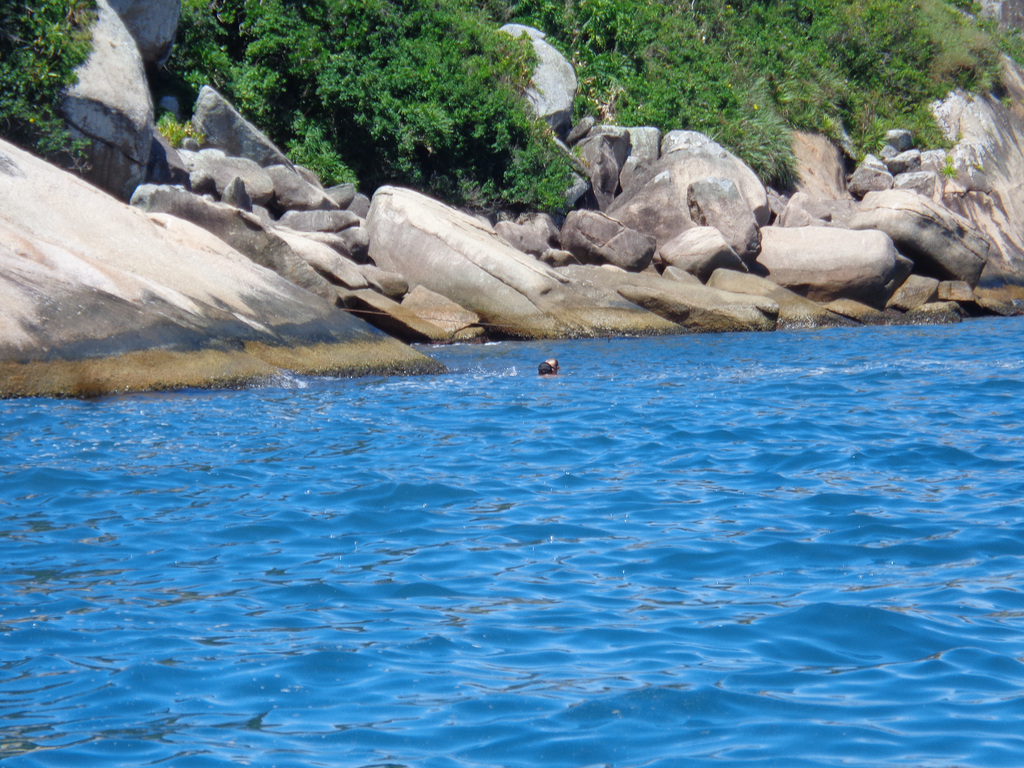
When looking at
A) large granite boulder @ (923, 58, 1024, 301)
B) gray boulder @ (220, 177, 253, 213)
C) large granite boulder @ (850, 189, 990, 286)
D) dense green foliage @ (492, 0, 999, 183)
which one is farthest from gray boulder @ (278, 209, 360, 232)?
large granite boulder @ (923, 58, 1024, 301)

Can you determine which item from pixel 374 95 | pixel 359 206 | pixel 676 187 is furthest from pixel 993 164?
pixel 359 206

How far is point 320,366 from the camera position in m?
11.0

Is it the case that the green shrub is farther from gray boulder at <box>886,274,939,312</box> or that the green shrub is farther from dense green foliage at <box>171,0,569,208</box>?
gray boulder at <box>886,274,939,312</box>

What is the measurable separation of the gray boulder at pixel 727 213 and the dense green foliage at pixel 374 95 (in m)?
2.73

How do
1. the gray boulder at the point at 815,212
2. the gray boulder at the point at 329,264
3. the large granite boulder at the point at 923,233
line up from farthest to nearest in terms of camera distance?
the gray boulder at the point at 815,212 < the large granite boulder at the point at 923,233 < the gray boulder at the point at 329,264

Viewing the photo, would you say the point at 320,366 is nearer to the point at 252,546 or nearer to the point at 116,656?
the point at 252,546

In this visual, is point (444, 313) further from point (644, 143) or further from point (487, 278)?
point (644, 143)

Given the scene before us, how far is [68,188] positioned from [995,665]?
1026cm

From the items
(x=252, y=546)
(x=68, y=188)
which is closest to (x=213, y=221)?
(x=68, y=188)

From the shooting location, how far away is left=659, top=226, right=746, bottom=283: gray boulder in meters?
19.3

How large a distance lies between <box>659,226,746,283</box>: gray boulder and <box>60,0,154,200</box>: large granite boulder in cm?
928

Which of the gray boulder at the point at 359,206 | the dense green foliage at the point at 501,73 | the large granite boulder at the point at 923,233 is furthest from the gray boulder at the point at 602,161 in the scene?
the gray boulder at the point at 359,206

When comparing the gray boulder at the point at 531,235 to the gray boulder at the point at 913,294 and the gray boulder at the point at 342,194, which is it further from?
the gray boulder at the point at 913,294

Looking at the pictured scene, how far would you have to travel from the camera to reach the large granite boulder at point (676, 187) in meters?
20.9
